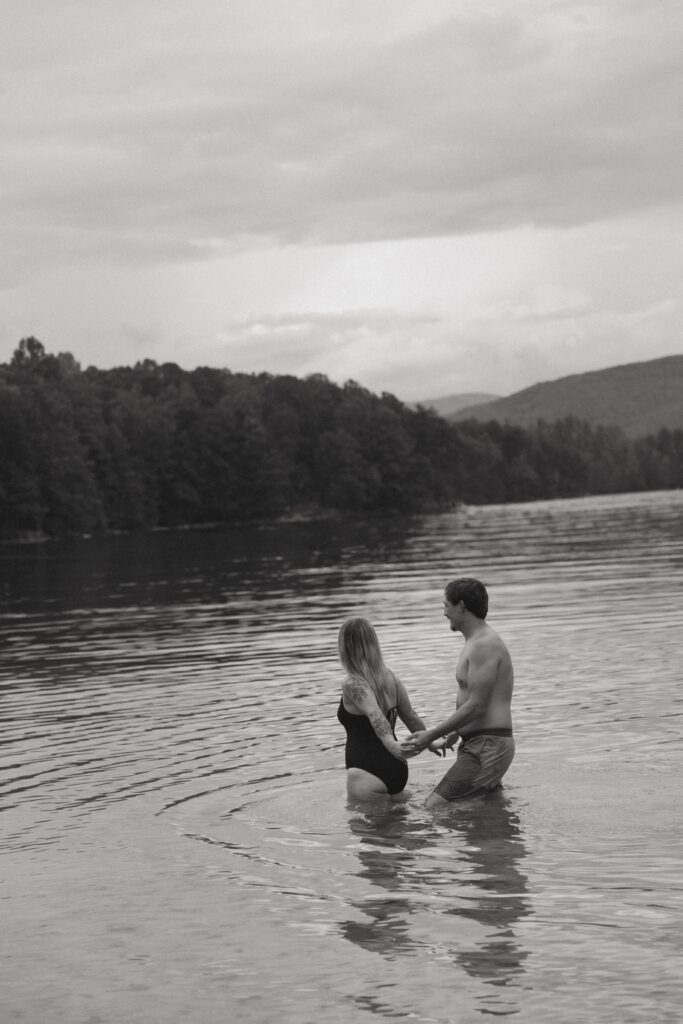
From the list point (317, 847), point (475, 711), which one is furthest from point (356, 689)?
point (317, 847)

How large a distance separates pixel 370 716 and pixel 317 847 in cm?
144

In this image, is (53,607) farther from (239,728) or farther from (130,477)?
(130,477)

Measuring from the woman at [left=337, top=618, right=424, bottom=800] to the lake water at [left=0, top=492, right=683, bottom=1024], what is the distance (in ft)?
1.02

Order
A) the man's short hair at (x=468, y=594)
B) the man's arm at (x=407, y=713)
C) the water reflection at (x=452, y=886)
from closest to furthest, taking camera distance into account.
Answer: the water reflection at (x=452, y=886)
the man's short hair at (x=468, y=594)
the man's arm at (x=407, y=713)

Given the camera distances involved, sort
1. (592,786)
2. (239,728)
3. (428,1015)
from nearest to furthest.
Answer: (428,1015), (592,786), (239,728)

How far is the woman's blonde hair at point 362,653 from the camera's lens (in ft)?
43.0

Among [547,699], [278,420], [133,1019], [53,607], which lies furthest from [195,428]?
[133,1019]

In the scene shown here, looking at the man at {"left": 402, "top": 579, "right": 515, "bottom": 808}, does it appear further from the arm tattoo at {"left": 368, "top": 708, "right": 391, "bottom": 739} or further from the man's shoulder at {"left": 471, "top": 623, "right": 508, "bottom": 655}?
the arm tattoo at {"left": 368, "top": 708, "right": 391, "bottom": 739}

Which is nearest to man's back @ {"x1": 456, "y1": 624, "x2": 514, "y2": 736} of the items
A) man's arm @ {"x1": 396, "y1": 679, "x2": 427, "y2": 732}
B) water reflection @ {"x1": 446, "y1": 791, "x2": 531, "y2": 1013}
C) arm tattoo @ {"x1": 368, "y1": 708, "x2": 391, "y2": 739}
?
man's arm @ {"x1": 396, "y1": 679, "x2": 427, "y2": 732}

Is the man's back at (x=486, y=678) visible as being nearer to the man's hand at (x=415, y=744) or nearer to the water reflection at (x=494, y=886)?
the man's hand at (x=415, y=744)

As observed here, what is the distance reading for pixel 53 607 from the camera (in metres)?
44.1

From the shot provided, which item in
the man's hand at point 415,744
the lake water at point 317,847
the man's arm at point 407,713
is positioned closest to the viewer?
the lake water at point 317,847

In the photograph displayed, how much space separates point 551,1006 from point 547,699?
12.4 m

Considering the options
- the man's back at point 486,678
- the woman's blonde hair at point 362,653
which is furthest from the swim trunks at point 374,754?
the man's back at point 486,678
